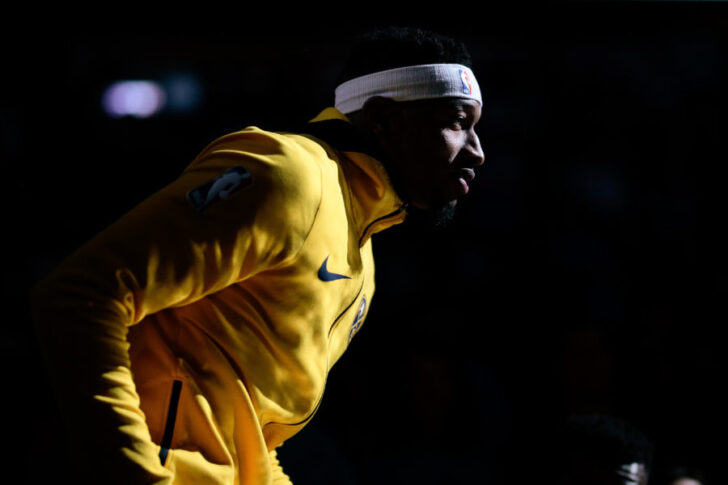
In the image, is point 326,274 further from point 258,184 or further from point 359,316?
point 359,316

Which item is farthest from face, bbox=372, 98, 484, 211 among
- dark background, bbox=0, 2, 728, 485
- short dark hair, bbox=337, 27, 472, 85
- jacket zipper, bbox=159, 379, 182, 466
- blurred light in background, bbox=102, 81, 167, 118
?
blurred light in background, bbox=102, 81, 167, 118

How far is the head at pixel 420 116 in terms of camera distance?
1.94m

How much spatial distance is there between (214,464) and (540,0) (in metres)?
3.15

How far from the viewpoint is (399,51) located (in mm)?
1997

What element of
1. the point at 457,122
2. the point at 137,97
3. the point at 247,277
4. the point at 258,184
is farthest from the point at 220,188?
the point at 137,97

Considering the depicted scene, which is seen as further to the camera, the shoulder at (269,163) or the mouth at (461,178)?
the mouth at (461,178)

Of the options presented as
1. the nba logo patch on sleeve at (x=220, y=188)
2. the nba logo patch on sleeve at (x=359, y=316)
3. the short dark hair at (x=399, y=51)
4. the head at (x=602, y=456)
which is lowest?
the head at (x=602, y=456)

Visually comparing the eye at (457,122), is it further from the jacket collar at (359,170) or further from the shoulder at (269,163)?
the shoulder at (269,163)

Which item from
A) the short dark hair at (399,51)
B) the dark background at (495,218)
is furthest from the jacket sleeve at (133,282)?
the dark background at (495,218)

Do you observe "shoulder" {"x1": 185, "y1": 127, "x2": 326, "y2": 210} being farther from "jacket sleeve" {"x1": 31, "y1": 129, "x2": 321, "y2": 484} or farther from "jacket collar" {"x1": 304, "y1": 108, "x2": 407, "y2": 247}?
"jacket collar" {"x1": 304, "y1": 108, "x2": 407, "y2": 247}

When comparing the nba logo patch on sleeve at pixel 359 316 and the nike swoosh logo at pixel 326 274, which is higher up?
the nike swoosh logo at pixel 326 274

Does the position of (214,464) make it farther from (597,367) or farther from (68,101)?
(68,101)

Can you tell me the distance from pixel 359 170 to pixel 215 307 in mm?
522

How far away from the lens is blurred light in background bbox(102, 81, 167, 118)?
17.9ft
